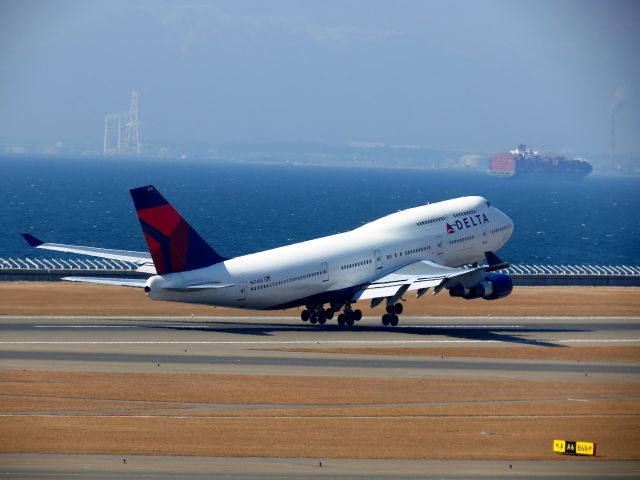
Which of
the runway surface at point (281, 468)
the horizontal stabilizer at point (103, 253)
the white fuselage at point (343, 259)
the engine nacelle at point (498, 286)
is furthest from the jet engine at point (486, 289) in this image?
the runway surface at point (281, 468)

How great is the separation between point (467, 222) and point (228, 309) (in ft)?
56.2

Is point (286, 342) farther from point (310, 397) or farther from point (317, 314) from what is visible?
point (310, 397)

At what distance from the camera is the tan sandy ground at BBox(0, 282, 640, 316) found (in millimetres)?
86938

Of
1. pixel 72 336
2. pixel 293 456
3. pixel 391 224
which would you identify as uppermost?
pixel 391 224

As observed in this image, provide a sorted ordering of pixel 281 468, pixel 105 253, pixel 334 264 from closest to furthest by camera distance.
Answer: pixel 281 468 < pixel 334 264 < pixel 105 253

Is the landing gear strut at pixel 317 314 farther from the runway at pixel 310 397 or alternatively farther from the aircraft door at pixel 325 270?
the aircraft door at pixel 325 270

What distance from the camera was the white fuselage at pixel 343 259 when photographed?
7362 centimetres

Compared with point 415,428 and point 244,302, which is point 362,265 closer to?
point 244,302

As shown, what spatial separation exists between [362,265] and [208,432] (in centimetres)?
3295

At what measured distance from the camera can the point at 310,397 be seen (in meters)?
57.2

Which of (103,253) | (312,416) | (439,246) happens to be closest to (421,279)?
(439,246)

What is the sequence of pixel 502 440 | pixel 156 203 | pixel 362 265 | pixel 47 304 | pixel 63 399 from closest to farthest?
pixel 502 440 < pixel 63 399 < pixel 156 203 < pixel 362 265 < pixel 47 304

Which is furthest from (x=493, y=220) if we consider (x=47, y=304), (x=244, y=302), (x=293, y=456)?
(x=293, y=456)

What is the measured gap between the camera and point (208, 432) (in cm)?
4938
